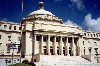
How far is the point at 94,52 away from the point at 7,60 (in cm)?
3883

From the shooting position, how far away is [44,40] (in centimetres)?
7406

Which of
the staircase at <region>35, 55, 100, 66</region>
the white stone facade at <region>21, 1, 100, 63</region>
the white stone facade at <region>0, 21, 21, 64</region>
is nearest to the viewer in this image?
the staircase at <region>35, 55, 100, 66</region>

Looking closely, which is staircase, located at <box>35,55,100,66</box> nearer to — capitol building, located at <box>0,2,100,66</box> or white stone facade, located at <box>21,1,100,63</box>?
capitol building, located at <box>0,2,100,66</box>

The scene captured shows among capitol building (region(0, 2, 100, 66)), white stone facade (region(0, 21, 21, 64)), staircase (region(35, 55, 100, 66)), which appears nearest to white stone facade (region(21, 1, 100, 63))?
capitol building (region(0, 2, 100, 66))

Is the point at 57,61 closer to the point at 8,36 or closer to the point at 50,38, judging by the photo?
the point at 50,38

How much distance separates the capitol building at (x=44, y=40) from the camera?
68500 millimetres

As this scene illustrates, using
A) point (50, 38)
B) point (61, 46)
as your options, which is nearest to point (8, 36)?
point (50, 38)

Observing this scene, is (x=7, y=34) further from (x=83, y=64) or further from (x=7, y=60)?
(x=83, y=64)

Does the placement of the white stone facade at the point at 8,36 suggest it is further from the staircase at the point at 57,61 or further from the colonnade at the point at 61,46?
the staircase at the point at 57,61

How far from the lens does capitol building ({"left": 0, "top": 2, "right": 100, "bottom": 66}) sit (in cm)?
6850

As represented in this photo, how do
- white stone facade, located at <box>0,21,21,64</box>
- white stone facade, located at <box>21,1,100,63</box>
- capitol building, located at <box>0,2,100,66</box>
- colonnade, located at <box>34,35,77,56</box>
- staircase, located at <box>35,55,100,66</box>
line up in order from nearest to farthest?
1. staircase, located at <box>35,55,100,66</box>
2. capitol building, located at <box>0,2,100,66</box>
3. white stone facade, located at <box>0,21,21,64</box>
4. white stone facade, located at <box>21,1,100,63</box>
5. colonnade, located at <box>34,35,77,56</box>

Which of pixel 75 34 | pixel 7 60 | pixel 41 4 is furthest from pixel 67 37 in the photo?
pixel 7 60

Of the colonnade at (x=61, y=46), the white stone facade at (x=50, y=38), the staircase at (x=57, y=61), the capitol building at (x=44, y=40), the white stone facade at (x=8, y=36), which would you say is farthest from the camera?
the colonnade at (x=61, y=46)

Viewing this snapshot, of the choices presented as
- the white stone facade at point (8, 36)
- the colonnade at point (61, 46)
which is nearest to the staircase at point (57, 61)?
the colonnade at point (61, 46)
